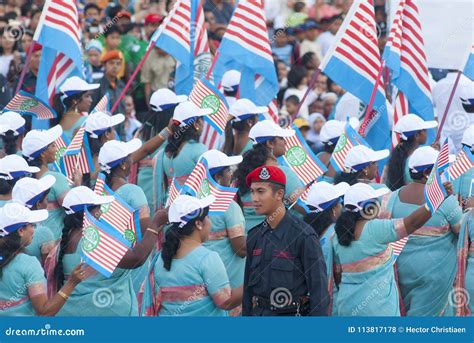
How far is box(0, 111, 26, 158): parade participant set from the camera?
14008 millimetres

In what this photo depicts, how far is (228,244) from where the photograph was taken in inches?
484

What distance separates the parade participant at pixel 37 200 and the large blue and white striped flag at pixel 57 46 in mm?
4097

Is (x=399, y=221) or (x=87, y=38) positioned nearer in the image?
(x=399, y=221)

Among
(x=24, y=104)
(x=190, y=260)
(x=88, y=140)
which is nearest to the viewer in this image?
(x=190, y=260)

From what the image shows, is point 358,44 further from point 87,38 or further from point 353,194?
point 87,38

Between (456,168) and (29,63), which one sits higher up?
(456,168)

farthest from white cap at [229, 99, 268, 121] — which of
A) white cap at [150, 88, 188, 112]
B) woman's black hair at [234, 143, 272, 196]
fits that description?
woman's black hair at [234, 143, 272, 196]

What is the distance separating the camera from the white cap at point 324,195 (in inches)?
461

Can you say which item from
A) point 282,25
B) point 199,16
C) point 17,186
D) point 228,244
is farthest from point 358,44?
point 282,25

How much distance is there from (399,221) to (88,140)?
3891 millimetres

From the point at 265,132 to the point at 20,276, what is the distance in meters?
3.41

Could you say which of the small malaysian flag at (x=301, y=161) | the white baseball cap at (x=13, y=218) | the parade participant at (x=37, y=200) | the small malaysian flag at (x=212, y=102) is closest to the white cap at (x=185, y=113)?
the small malaysian flag at (x=212, y=102)

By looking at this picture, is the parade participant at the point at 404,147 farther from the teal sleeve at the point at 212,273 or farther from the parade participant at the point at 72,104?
the teal sleeve at the point at 212,273

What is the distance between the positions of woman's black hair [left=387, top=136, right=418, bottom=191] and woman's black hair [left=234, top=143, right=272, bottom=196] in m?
1.39
